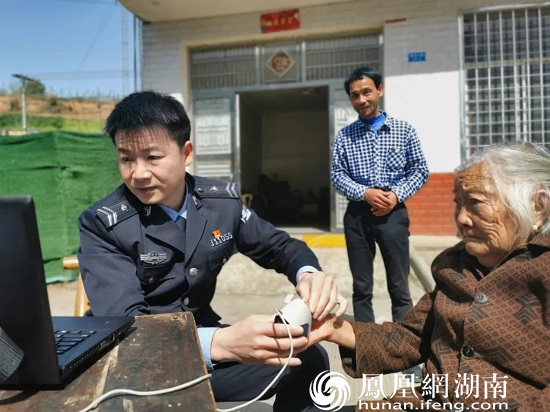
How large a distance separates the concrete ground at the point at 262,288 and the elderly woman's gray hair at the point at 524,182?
2.68m

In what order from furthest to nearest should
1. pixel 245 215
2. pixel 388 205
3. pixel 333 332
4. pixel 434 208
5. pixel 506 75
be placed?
1. pixel 434 208
2. pixel 506 75
3. pixel 388 205
4. pixel 245 215
5. pixel 333 332

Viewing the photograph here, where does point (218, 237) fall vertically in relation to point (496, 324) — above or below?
above

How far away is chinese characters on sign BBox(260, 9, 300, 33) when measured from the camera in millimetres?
6574

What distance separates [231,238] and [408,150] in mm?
1969

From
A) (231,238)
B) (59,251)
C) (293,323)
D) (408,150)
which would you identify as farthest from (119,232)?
(59,251)

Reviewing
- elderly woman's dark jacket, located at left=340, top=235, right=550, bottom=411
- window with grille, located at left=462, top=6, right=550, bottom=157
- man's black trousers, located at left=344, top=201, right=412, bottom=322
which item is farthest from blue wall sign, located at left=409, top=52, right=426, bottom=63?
elderly woman's dark jacket, located at left=340, top=235, right=550, bottom=411

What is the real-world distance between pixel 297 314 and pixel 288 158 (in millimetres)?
12823

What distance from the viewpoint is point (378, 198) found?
3.03 meters

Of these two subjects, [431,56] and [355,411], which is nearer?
[355,411]

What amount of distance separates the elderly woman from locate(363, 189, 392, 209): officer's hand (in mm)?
1593

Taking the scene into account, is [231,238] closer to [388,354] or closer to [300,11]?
[388,354]

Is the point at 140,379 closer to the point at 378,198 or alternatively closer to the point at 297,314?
the point at 297,314

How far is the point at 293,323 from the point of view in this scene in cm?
112

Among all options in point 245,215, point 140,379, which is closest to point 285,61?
point 245,215
